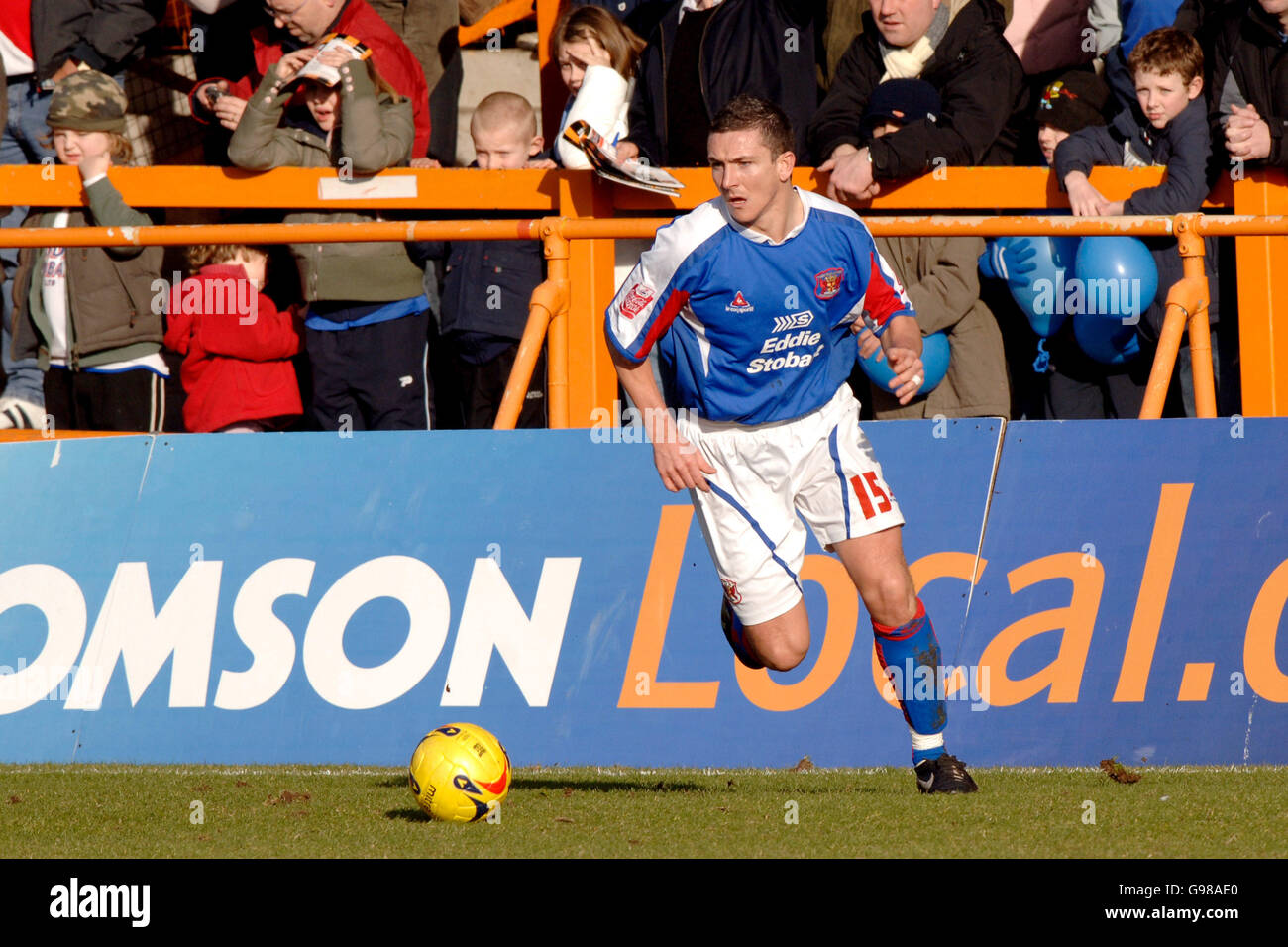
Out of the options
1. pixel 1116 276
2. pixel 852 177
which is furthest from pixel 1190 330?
pixel 852 177

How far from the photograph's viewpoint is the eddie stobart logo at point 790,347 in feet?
19.9

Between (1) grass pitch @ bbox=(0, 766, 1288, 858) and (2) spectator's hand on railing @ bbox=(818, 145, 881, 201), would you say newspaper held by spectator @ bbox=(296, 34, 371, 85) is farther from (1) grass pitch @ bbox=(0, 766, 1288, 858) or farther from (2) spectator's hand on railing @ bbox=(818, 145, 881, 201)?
(1) grass pitch @ bbox=(0, 766, 1288, 858)

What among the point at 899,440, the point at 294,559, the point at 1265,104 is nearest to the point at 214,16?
the point at 294,559

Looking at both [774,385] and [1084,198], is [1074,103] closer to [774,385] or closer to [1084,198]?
[1084,198]

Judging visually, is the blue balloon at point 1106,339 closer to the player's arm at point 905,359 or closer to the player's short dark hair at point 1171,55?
the player's short dark hair at point 1171,55

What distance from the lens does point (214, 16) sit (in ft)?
33.7

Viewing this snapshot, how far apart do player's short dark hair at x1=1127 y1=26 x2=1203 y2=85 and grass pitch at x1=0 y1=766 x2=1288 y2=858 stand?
3564mm

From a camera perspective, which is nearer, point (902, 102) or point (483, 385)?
point (902, 102)

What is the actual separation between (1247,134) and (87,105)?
20.2ft

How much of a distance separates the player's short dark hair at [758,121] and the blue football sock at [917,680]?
74.1 inches

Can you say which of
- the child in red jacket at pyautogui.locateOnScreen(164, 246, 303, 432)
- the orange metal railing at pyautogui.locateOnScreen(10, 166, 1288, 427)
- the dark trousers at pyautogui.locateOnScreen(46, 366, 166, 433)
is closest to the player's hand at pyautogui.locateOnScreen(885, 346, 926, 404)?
the orange metal railing at pyautogui.locateOnScreen(10, 166, 1288, 427)

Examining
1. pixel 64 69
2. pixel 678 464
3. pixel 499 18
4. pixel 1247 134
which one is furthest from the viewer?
pixel 499 18

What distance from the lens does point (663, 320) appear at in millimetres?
6051

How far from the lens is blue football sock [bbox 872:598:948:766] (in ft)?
19.9
